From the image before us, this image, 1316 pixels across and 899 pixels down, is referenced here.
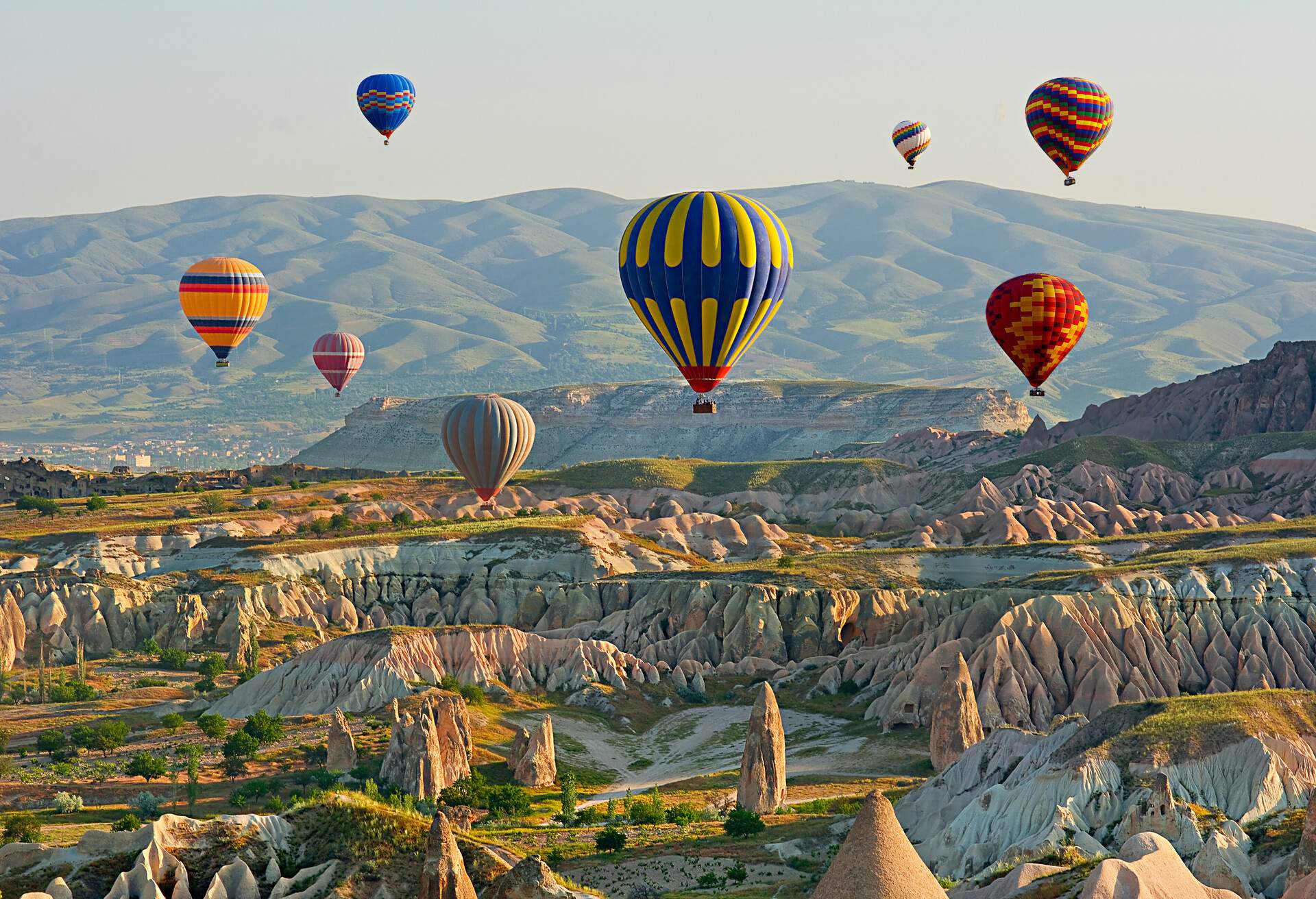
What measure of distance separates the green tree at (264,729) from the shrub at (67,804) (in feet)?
53.2

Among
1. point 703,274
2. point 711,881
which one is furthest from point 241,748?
point 711,881

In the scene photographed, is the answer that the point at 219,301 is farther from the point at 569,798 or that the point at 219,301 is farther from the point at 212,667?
the point at 569,798

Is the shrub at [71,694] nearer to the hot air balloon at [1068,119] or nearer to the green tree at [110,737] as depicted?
the green tree at [110,737]

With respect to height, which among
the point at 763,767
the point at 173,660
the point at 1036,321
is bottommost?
the point at 763,767

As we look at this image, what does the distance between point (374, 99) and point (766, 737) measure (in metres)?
86.5

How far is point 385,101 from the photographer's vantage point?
157m

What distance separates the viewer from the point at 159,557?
151125 millimetres

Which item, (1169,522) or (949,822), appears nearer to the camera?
(949,822)

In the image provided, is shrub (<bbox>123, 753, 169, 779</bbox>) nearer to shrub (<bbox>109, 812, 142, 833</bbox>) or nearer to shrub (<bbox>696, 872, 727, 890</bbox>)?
shrub (<bbox>109, 812, 142, 833</bbox>)

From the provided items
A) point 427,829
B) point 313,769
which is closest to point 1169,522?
point 313,769

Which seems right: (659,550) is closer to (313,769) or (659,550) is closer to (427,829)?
(313,769)

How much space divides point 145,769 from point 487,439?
56918mm

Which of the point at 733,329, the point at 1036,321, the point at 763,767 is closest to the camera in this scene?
the point at 763,767

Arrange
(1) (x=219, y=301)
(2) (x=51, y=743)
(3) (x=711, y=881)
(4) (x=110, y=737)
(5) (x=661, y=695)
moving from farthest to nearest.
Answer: (1) (x=219, y=301) < (5) (x=661, y=695) < (4) (x=110, y=737) < (2) (x=51, y=743) < (3) (x=711, y=881)
